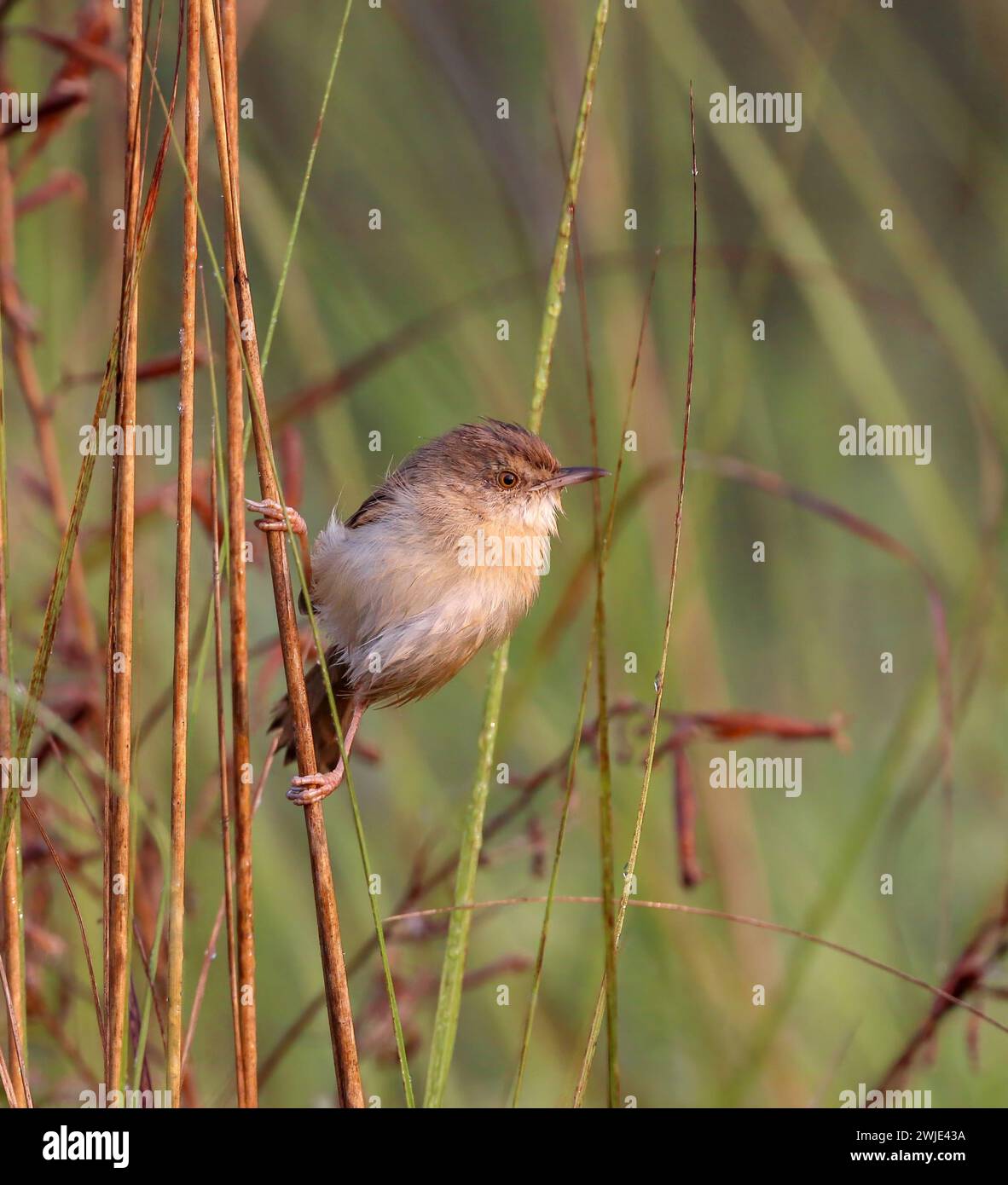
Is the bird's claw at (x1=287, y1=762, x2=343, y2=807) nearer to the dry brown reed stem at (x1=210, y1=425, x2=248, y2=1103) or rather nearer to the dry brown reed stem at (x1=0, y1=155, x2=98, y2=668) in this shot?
the dry brown reed stem at (x1=210, y1=425, x2=248, y2=1103)

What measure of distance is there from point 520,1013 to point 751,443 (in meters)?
2.44

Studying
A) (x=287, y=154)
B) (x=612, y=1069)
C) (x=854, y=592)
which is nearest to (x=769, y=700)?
(x=854, y=592)

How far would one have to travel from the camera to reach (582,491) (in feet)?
14.7

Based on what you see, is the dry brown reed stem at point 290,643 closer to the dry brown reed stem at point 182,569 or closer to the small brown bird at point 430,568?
the dry brown reed stem at point 182,569

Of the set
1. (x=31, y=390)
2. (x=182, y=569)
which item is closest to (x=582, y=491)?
(x=31, y=390)

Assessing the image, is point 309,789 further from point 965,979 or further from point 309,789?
point 965,979

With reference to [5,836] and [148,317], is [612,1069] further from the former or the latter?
[148,317]

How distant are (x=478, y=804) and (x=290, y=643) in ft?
1.44

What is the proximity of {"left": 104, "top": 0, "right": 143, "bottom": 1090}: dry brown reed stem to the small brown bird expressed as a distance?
1.04 metres

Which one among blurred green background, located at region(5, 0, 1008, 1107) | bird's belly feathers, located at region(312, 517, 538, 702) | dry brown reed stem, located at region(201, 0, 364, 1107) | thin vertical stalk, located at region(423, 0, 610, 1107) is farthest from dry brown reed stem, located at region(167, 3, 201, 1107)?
bird's belly feathers, located at region(312, 517, 538, 702)

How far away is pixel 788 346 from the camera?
19.6ft

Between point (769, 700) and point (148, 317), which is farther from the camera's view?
point (769, 700)

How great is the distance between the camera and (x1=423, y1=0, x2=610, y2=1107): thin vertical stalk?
206cm
